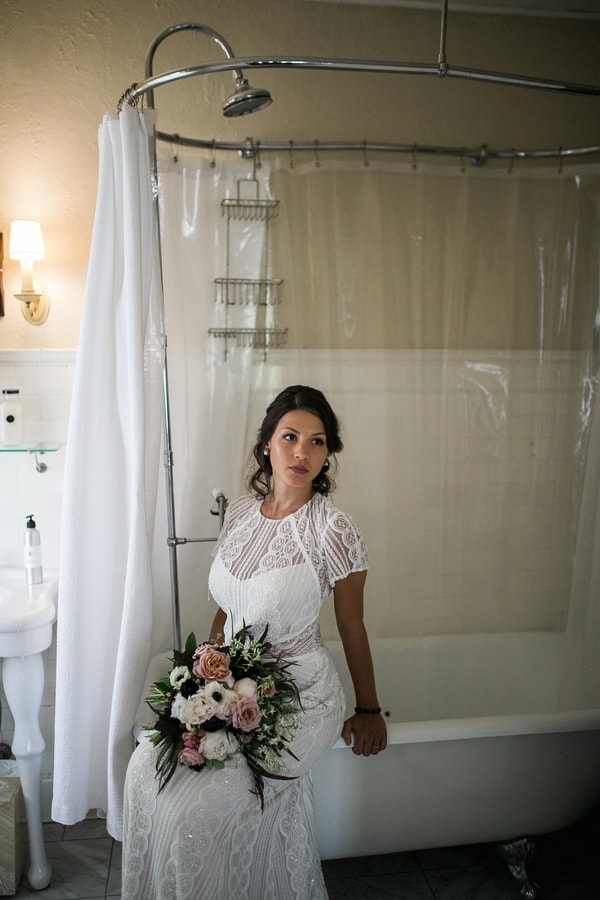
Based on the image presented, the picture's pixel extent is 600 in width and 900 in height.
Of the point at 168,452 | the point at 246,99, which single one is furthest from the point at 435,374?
the point at 246,99

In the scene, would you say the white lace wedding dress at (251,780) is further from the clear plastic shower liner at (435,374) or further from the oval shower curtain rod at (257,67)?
the oval shower curtain rod at (257,67)

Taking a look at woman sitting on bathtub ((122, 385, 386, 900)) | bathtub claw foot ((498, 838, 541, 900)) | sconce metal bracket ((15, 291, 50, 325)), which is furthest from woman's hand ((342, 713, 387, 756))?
sconce metal bracket ((15, 291, 50, 325))

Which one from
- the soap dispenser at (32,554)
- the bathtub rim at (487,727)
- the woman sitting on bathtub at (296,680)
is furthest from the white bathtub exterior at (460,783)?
the soap dispenser at (32,554)

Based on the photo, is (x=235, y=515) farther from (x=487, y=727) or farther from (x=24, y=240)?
(x=24, y=240)

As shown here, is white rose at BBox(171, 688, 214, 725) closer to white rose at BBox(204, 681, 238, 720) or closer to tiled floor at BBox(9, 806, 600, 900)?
white rose at BBox(204, 681, 238, 720)

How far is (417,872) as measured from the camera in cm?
224

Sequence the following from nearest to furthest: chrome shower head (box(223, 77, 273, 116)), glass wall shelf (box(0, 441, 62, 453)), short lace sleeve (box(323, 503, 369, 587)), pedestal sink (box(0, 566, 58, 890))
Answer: chrome shower head (box(223, 77, 273, 116)) → short lace sleeve (box(323, 503, 369, 587)) → pedestal sink (box(0, 566, 58, 890)) → glass wall shelf (box(0, 441, 62, 453))

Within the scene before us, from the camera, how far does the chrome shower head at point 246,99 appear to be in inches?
69.7

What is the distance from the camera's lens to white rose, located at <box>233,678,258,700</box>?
162 cm

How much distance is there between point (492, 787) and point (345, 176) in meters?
2.02

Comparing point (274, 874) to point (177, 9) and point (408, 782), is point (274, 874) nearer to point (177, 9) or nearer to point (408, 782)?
point (408, 782)

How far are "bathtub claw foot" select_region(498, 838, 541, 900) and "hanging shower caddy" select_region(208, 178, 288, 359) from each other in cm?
173

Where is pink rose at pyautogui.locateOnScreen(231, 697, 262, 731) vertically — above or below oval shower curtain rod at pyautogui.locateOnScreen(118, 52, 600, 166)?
Result: below

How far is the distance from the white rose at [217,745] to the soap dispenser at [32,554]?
1.07 metres
